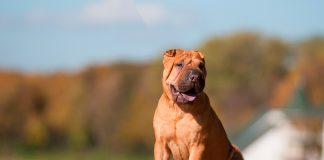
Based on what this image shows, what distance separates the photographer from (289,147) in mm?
13242

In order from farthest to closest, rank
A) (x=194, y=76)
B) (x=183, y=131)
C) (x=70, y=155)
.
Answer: (x=70, y=155) → (x=183, y=131) → (x=194, y=76)

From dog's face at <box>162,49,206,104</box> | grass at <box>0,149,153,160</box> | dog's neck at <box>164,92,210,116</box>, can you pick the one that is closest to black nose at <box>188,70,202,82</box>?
dog's face at <box>162,49,206,104</box>

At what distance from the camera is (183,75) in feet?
6.23

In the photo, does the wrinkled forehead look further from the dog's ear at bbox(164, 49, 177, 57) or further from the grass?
the grass

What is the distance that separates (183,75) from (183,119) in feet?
0.48

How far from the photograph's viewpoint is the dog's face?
74.2 inches

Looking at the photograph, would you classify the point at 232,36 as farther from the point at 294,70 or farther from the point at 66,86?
the point at 66,86

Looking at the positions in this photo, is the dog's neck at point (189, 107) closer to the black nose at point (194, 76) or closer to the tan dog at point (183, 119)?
the tan dog at point (183, 119)

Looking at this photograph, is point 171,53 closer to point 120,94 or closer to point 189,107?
point 189,107

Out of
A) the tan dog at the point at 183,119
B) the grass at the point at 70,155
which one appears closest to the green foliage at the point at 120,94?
the grass at the point at 70,155

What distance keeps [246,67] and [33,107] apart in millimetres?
5465

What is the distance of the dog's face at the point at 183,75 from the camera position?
1.88 metres

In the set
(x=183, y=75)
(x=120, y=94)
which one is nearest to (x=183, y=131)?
(x=183, y=75)

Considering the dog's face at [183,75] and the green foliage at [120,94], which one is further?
the green foliage at [120,94]
